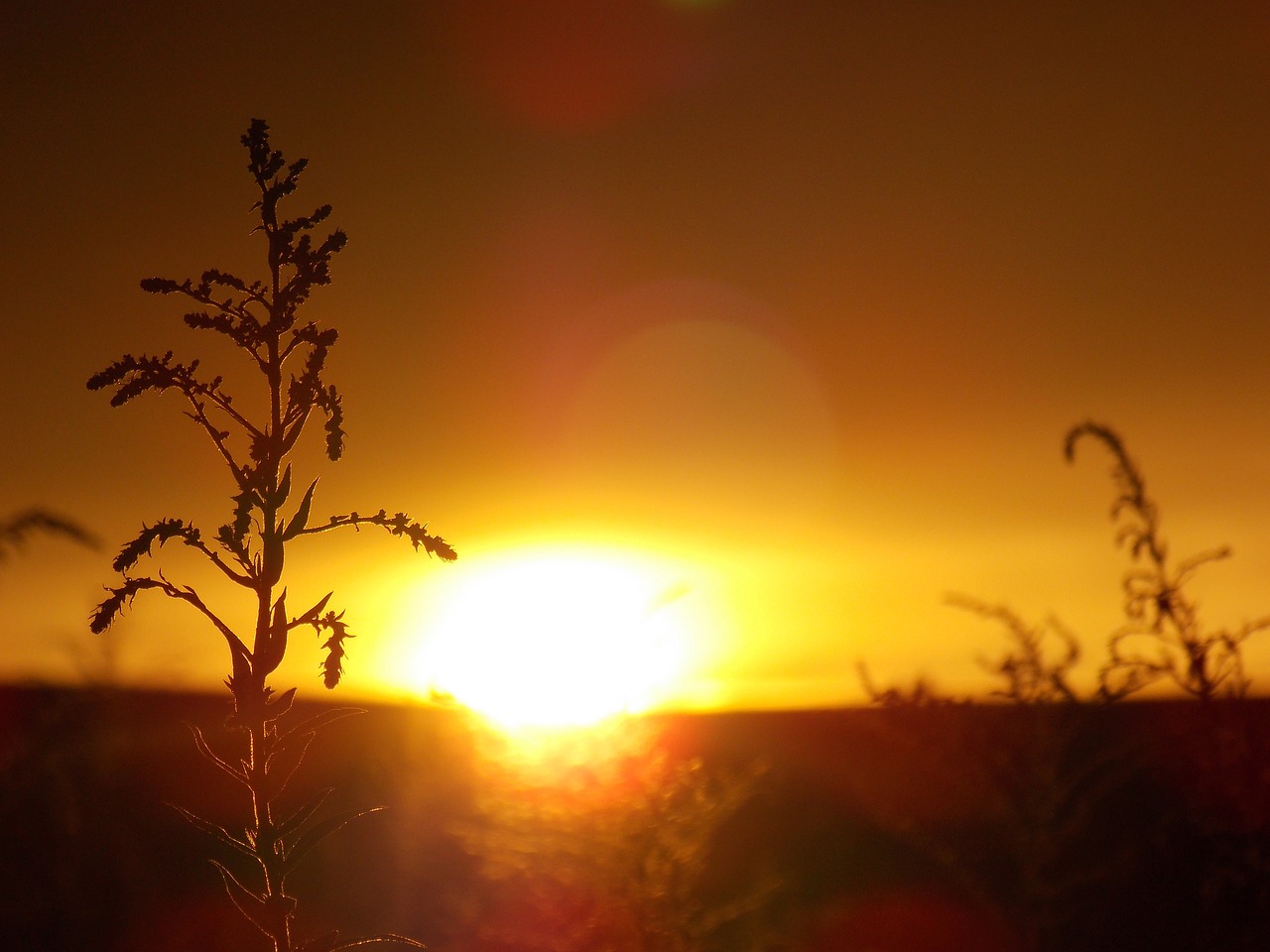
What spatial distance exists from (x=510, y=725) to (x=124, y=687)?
3156 millimetres

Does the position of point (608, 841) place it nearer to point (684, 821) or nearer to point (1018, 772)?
point (684, 821)

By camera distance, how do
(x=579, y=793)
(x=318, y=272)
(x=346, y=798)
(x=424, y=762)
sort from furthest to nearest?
(x=346, y=798), (x=424, y=762), (x=579, y=793), (x=318, y=272)

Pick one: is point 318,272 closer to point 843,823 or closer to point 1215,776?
point 1215,776

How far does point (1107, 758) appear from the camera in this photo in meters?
8.89

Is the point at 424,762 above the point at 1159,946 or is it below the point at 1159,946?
above

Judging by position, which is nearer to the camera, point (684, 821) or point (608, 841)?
point (684, 821)

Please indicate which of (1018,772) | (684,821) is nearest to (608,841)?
(684,821)

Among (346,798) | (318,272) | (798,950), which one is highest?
(318,272)

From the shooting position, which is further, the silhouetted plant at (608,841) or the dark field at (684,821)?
the silhouetted plant at (608,841)

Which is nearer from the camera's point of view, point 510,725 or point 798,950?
point 510,725

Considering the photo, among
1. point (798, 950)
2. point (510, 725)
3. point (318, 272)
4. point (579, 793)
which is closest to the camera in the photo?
point (318, 272)

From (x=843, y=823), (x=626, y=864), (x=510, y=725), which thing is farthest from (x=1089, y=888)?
(x=843, y=823)

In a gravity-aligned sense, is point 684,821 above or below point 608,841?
above

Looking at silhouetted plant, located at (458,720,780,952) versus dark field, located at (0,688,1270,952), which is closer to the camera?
dark field, located at (0,688,1270,952)
